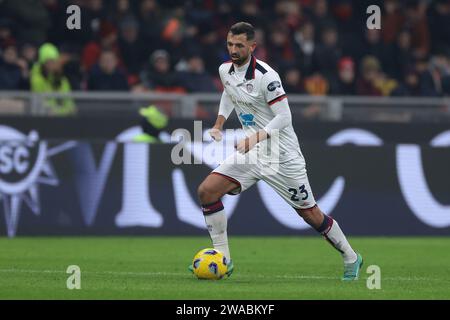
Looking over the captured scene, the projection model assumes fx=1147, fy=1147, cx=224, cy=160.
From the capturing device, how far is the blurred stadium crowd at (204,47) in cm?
1975

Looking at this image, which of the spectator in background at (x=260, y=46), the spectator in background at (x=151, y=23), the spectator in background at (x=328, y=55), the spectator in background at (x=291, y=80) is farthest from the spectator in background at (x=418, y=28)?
the spectator in background at (x=151, y=23)

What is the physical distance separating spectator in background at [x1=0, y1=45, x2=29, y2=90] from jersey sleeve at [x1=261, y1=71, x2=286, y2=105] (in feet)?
28.8

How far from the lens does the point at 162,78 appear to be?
19812 millimetres

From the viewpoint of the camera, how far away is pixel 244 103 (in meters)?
11.4

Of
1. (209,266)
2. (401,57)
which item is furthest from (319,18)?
(209,266)

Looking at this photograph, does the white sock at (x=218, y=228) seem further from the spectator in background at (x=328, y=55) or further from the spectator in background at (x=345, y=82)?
the spectator in background at (x=328, y=55)

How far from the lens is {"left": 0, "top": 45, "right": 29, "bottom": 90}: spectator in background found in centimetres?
1917

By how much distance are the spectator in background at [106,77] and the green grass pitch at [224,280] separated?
12.5 ft

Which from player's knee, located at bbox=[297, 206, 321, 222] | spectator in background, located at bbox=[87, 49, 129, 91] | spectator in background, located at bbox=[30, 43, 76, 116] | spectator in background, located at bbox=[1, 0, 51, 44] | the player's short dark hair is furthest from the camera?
spectator in background, located at bbox=[1, 0, 51, 44]

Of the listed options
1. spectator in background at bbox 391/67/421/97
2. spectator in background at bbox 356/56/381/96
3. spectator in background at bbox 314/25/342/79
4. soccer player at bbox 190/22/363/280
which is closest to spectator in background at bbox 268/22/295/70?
spectator in background at bbox 314/25/342/79

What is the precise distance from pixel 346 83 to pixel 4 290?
12175 mm

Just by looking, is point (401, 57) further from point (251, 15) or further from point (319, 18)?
point (251, 15)

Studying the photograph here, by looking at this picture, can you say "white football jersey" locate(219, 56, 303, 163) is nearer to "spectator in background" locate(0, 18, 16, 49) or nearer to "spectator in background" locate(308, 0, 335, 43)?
"spectator in background" locate(0, 18, 16, 49)

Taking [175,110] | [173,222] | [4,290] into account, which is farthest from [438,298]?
[175,110]
